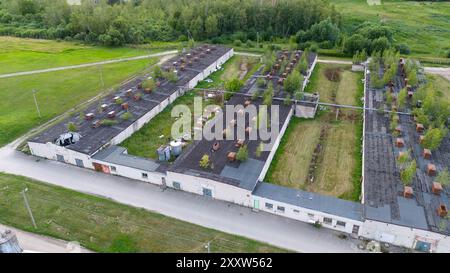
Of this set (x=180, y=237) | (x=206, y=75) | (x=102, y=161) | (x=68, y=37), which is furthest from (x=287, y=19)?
(x=180, y=237)

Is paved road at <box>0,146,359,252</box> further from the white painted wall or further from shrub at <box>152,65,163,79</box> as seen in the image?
shrub at <box>152,65,163,79</box>

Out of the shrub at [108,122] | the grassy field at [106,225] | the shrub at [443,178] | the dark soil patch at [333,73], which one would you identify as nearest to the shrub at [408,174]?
the shrub at [443,178]

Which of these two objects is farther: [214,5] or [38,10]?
[38,10]

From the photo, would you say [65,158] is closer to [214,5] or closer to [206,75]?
[206,75]

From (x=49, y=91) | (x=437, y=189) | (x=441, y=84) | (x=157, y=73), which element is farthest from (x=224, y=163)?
(x=441, y=84)

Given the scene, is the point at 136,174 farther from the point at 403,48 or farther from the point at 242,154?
the point at 403,48

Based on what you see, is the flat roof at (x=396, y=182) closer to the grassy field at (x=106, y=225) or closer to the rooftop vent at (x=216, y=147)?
the grassy field at (x=106, y=225)

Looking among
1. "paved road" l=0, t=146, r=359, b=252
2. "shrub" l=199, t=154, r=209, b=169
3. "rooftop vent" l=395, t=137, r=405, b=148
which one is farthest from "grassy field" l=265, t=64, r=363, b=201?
"shrub" l=199, t=154, r=209, b=169
